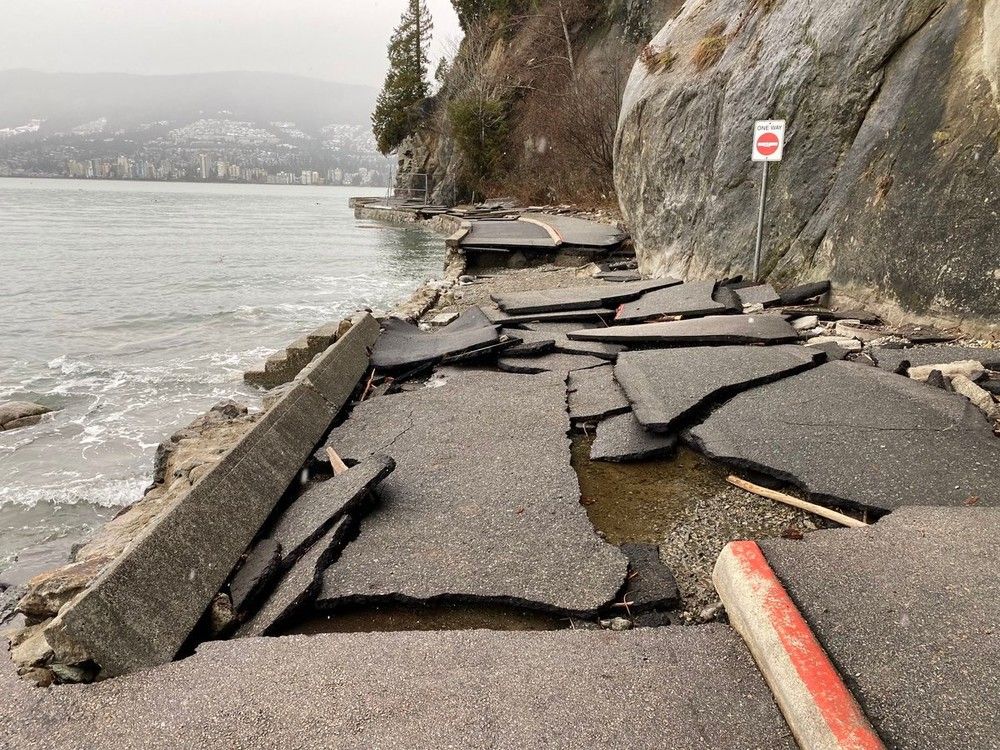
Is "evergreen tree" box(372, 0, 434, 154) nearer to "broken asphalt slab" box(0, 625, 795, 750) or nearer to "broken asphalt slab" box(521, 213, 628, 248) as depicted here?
"broken asphalt slab" box(521, 213, 628, 248)

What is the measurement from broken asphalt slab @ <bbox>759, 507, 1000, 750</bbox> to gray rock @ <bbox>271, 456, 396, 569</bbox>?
6.86 feet

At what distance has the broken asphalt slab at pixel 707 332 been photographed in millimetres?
5871

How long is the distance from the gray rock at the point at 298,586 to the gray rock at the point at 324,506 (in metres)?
0.05

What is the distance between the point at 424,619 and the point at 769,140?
7482 millimetres

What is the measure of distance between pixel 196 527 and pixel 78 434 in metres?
5.86

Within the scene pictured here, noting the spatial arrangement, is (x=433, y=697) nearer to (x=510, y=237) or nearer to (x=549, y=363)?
(x=549, y=363)

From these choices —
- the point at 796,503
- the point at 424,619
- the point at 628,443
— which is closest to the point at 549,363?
the point at 628,443

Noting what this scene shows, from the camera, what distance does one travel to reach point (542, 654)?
2.31 metres

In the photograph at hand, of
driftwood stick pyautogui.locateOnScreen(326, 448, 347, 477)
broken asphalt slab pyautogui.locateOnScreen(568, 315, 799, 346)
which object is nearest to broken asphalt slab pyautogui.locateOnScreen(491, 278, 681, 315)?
broken asphalt slab pyautogui.locateOnScreen(568, 315, 799, 346)

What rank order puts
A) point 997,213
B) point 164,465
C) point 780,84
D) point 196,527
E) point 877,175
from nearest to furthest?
1. point 196,527
2. point 164,465
3. point 997,213
4. point 877,175
5. point 780,84

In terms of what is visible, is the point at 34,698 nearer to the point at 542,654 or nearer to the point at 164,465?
the point at 542,654

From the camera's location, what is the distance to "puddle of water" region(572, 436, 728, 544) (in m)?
3.29

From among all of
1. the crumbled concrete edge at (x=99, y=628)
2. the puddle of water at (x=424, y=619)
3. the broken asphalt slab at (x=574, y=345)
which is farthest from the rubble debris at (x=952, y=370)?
the crumbled concrete edge at (x=99, y=628)

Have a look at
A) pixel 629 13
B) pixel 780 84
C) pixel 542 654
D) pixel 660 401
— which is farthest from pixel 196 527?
pixel 629 13
